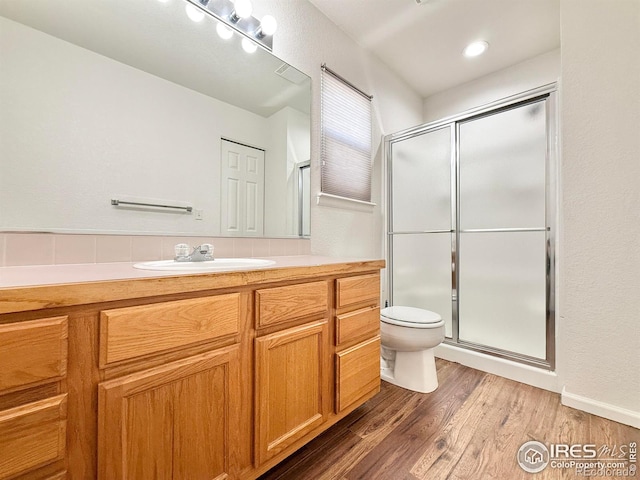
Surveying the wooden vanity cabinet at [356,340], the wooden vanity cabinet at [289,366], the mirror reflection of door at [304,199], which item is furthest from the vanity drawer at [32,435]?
the mirror reflection of door at [304,199]

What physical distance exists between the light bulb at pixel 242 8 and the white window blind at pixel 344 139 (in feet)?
2.01

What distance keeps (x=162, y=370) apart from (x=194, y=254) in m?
0.52

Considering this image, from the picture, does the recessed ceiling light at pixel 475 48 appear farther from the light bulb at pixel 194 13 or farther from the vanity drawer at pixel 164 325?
the vanity drawer at pixel 164 325

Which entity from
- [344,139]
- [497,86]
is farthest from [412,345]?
[497,86]

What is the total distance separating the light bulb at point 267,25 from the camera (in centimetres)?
152

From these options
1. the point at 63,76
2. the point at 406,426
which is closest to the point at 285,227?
the point at 63,76

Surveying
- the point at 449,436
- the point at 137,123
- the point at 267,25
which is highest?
the point at 267,25

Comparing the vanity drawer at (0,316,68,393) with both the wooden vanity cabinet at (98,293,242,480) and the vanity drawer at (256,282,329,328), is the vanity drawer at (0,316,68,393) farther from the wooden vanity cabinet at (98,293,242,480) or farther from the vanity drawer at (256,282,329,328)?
the vanity drawer at (256,282,329,328)

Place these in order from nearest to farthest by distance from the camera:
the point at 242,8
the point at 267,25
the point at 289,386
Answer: the point at 289,386
the point at 242,8
the point at 267,25

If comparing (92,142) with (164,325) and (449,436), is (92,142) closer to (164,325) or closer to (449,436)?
(164,325)

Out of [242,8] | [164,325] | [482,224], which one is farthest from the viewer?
[482,224]

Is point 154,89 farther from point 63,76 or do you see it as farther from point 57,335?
point 57,335

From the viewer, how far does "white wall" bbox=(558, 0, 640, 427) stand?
4.64 ft

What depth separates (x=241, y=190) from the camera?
1.50m
